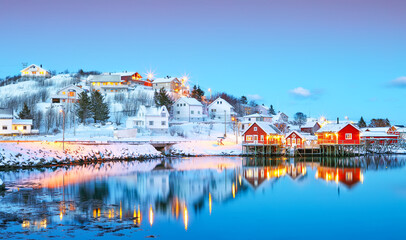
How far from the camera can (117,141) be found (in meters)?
65.7

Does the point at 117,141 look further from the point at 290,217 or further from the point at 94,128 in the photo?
the point at 290,217

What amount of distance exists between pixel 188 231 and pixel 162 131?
6584cm

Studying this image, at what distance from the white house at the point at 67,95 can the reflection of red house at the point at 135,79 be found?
65.4 ft

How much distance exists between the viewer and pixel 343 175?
42594mm

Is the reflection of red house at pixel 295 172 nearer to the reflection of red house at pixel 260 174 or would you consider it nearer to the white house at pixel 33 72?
the reflection of red house at pixel 260 174

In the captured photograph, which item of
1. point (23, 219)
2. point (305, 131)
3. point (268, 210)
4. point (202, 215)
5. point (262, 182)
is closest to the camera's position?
point (23, 219)

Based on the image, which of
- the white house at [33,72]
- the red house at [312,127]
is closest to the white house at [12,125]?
the white house at [33,72]

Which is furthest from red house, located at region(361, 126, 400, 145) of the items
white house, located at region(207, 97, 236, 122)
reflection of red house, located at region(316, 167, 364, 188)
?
reflection of red house, located at region(316, 167, 364, 188)

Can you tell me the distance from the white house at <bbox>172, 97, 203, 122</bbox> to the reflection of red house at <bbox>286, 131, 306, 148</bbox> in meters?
31.4

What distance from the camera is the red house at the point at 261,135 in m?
70.3

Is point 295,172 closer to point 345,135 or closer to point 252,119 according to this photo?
point 345,135

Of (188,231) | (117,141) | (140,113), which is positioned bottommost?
(188,231)

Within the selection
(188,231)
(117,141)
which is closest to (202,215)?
(188,231)

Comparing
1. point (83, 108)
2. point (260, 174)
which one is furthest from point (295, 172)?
point (83, 108)
